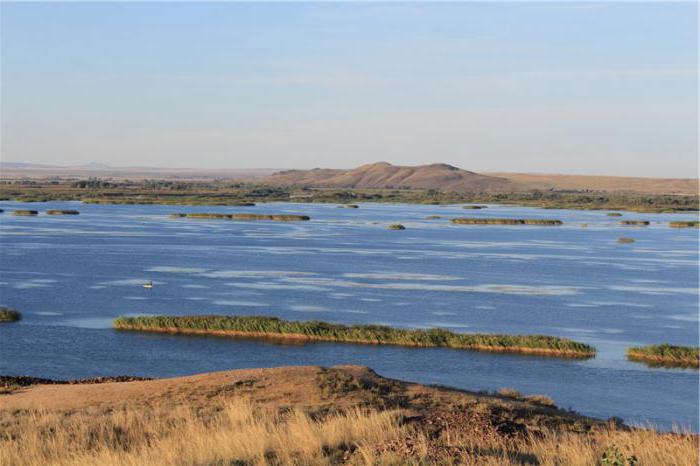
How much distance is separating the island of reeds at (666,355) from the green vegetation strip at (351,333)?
153 cm

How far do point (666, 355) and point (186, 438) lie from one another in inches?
972

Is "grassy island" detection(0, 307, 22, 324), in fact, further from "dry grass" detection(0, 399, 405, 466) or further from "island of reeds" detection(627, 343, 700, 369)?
"island of reeds" detection(627, 343, 700, 369)

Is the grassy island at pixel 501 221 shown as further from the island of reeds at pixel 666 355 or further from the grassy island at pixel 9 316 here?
the island of reeds at pixel 666 355

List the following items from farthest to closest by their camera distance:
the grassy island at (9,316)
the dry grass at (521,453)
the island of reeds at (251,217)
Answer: the island of reeds at (251,217), the grassy island at (9,316), the dry grass at (521,453)

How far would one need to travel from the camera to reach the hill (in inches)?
476

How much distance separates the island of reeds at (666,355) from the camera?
33.8 m

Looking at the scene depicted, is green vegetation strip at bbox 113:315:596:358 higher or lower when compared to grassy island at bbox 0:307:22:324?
lower

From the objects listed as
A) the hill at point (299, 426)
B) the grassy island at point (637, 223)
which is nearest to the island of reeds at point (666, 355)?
the hill at point (299, 426)

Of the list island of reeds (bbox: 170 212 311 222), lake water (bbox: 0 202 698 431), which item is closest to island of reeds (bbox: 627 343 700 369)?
lake water (bbox: 0 202 698 431)

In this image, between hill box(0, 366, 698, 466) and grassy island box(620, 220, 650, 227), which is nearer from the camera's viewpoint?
hill box(0, 366, 698, 466)

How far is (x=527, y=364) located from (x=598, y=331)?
274 inches

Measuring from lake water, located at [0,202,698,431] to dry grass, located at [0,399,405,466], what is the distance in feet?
45.1

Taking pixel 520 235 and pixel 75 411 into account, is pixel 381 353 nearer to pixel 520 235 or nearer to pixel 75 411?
pixel 75 411

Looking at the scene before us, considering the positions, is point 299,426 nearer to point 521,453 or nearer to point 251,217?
point 521,453
